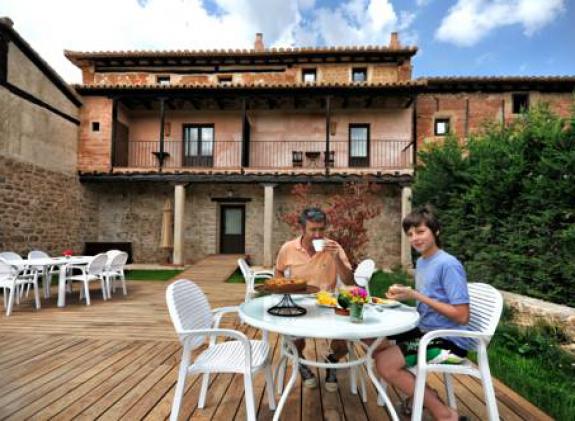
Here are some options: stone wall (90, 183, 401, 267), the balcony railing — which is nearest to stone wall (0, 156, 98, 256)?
stone wall (90, 183, 401, 267)

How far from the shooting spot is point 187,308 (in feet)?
6.50

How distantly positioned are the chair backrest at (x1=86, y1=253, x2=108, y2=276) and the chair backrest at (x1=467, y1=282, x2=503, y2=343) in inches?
216

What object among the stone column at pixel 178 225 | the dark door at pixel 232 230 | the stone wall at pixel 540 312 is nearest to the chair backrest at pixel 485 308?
the stone wall at pixel 540 312

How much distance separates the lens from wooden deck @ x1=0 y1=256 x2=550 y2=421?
2180 mm

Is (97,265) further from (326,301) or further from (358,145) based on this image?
(358,145)

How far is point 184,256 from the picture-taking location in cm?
1166

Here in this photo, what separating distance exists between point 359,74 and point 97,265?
431 inches

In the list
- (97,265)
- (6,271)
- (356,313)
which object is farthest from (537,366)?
(6,271)

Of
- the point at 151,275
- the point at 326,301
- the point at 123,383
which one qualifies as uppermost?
the point at 326,301

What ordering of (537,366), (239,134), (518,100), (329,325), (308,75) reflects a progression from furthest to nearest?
(308,75)
(239,134)
(518,100)
(537,366)
(329,325)

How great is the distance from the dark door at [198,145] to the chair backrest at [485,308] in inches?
440

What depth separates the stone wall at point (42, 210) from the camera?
7.88 m

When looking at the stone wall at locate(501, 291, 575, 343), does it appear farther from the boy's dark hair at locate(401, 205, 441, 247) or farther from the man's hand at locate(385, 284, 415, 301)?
the man's hand at locate(385, 284, 415, 301)

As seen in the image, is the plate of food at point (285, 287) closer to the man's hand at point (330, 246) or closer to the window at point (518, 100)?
the man's hand at point (330, 246)
